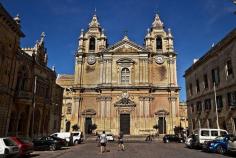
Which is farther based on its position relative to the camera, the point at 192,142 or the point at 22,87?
the point at 22,87

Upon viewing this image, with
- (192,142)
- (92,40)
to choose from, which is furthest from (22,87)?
(92,40)

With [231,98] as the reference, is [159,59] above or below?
above

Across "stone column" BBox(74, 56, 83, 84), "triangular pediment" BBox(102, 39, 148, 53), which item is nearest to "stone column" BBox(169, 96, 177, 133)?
"triangular pediment" BBox(102, 39, 148, 53)

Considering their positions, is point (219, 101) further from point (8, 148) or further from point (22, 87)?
point (22, 87)

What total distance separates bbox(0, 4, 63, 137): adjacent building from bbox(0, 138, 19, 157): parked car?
8249mm

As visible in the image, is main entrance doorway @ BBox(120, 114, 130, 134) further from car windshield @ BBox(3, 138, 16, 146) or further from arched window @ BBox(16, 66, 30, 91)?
car windshield @ BBox(3, 138, 16, 146)

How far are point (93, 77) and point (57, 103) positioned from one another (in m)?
11.6

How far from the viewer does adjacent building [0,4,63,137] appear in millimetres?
21547

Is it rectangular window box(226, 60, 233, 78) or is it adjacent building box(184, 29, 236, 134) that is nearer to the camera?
adjacent building box(184, 29, 236, 134)

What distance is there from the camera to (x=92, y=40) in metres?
52.3

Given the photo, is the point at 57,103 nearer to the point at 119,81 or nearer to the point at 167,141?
the point at 119,81

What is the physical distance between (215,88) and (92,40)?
31554 mm

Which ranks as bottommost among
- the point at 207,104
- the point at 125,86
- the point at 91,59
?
the point at 207,104

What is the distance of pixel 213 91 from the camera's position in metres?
27.7
